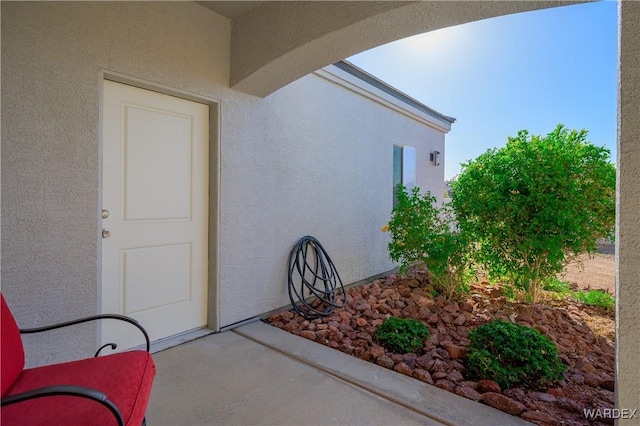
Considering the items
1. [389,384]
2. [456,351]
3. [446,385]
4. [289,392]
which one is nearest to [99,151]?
[289,392]

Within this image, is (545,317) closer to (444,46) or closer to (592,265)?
(444,46)

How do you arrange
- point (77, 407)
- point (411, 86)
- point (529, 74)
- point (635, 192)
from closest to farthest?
point (77, 407) < point (635, 192) < point (529, 74) < point (411, 86)

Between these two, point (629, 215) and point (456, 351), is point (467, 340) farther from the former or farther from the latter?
point (629, 215)

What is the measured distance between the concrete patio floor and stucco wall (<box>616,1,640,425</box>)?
78 centimetres

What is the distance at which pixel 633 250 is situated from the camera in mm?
1390

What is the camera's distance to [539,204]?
12.2 feet

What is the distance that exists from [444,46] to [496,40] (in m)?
0.83

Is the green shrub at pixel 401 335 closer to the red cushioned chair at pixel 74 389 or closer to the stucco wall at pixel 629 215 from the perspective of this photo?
the stucco wall at pixel 629 215

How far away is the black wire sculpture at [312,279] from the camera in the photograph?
3.88 metres

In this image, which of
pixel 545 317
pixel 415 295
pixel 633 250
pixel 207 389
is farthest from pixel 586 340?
pixel 207 389

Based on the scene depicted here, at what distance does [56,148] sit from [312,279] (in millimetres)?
3027

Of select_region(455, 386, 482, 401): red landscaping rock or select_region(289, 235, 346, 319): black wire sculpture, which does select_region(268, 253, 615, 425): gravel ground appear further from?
select_region(289, 235, 346, 319): black wire sculpture

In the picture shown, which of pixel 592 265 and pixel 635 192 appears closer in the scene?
pixel 635 192

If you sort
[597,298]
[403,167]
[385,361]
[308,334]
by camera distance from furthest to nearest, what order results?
[403,167], [597,298], [308,334], [385,361]
